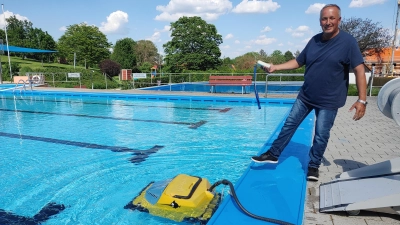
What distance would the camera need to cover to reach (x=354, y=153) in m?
3.80

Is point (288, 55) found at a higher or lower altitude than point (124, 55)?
higher

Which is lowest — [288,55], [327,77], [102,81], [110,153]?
[110,153]

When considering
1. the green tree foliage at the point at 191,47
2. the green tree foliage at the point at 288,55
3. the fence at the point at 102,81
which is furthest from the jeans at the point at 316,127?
the green tree foliage at the point at 288,55

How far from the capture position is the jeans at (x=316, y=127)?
8.41ft

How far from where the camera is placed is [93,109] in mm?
10492

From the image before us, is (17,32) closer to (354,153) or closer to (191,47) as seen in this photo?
(191,47)

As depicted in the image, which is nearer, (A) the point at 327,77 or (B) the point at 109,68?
(A) the point at 327,77

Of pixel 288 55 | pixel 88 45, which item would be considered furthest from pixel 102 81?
pixel 288 55

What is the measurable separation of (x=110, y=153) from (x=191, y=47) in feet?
108

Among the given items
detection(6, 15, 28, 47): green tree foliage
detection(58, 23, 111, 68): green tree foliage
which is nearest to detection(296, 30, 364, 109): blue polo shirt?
detection(58, 23, 111, 68): green tree foliage

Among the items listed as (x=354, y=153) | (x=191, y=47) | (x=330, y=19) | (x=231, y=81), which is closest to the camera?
(x=330, y=19)

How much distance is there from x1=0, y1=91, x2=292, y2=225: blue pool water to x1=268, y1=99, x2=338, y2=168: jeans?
1.31m

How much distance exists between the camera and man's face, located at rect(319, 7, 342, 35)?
2.34 m

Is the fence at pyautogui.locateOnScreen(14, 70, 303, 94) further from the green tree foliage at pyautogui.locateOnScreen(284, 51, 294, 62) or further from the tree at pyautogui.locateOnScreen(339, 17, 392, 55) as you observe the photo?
the green tree foliage at pyautogui.locateOnScreen(284, 51, 294, 62)
